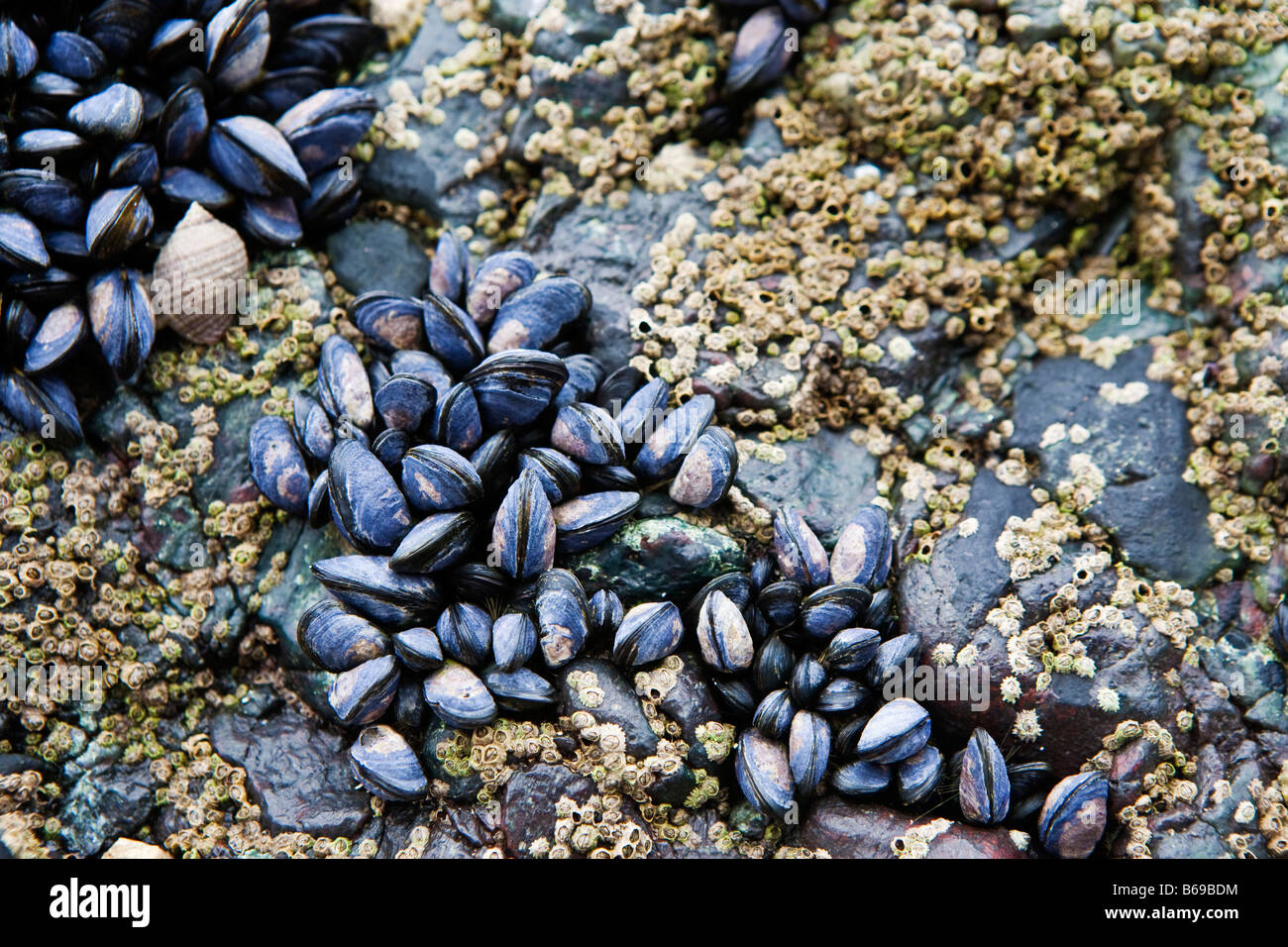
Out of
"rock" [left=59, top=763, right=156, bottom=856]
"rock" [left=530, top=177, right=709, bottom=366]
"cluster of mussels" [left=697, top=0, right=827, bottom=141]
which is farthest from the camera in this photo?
"cluster of mussels" [left=697, top=0, right=827, bottom=141]

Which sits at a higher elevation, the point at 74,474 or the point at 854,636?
the point at 854,636

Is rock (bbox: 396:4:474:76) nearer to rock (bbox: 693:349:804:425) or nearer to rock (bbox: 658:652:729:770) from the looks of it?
rock (bbox: 693:349:804:425)

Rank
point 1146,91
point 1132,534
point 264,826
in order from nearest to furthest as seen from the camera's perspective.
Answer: point 264,826 → point 1132,534 → point 1146,91

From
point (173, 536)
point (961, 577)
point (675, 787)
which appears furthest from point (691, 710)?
point (173, 536)

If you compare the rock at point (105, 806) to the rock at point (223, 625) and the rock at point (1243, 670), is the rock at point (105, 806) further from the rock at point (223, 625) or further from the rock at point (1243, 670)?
the rock at point (1243, 670)

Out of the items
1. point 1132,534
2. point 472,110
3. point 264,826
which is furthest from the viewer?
point 472,110

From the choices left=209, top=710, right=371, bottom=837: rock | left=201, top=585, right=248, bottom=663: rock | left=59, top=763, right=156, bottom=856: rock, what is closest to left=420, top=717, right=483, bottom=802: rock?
left=209, top=710, right=371, bottom=837: rock
